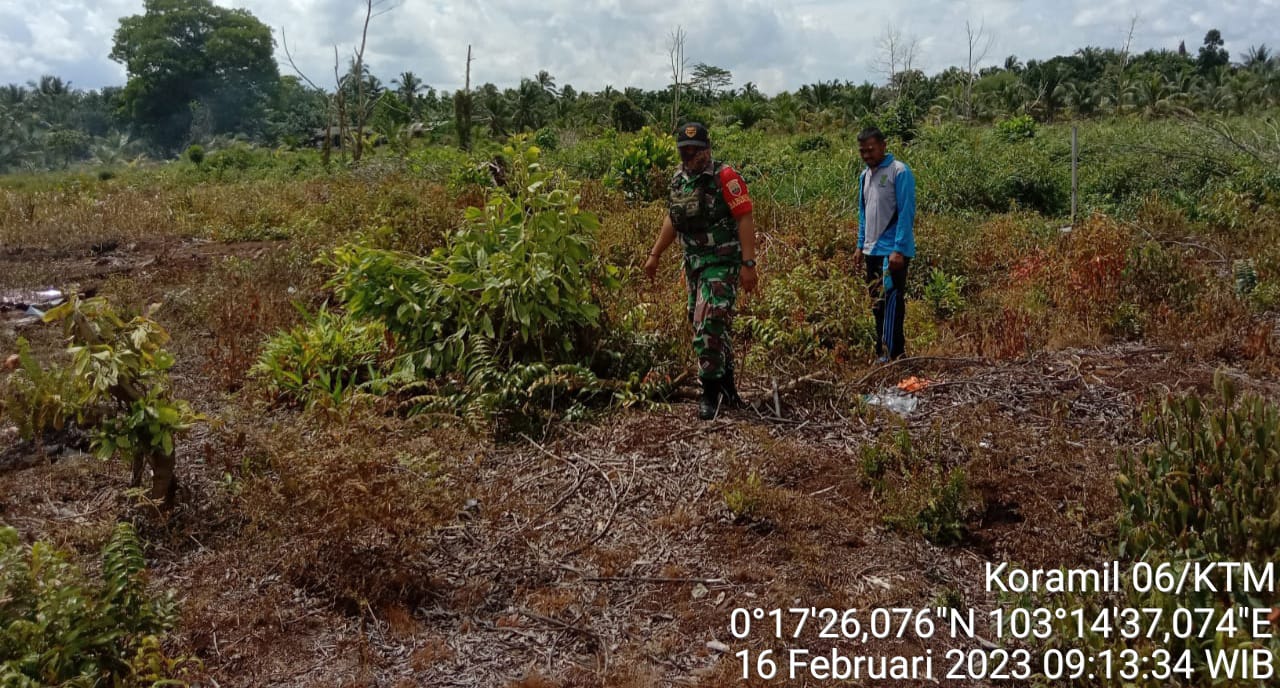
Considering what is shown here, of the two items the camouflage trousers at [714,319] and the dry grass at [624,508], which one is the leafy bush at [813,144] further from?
the camouflage trousers at [714,319]

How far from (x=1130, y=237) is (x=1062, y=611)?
20.2 ft

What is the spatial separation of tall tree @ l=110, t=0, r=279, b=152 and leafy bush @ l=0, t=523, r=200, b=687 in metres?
64.4

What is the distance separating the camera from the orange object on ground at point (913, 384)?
189 inches

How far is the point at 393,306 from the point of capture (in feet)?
16.5

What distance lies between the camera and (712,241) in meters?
4.53

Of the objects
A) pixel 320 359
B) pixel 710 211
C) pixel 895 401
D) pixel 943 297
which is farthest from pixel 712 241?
pixel 943 297

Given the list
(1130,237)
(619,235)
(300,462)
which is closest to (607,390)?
(300,462)

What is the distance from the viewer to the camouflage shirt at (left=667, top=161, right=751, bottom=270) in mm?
4438

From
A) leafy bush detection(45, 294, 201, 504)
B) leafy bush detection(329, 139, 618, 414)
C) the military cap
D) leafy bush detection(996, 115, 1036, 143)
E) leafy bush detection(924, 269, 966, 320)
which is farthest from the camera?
leafy bush detection(996, 115, 1036, 143)

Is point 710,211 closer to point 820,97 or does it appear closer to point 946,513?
point 946,513

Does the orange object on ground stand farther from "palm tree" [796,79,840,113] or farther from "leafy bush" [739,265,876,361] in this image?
"palm tree" [796,79,840,113]

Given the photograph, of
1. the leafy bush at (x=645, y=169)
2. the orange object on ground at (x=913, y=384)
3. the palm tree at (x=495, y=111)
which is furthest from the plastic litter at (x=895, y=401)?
the palm tree at (x=495, y=111)

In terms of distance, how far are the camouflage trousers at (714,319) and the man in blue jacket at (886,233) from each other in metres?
1.24

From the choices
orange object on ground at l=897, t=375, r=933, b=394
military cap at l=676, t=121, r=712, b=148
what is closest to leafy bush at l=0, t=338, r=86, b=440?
military cap at l=676, t=121, r=712, b=148
